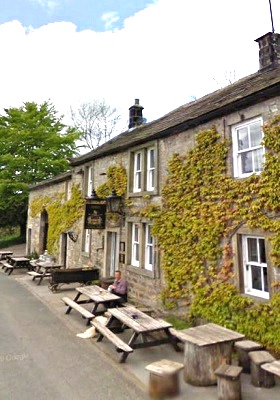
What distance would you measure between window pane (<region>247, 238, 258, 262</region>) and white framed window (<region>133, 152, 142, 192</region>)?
17.0 feet

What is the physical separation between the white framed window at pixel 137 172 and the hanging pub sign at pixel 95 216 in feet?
6.30

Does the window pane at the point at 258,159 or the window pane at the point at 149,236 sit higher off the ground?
the window pane at the point at 258,159

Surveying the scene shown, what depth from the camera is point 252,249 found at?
7426mm

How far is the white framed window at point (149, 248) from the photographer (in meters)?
10.6

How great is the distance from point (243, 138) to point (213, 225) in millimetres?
2338

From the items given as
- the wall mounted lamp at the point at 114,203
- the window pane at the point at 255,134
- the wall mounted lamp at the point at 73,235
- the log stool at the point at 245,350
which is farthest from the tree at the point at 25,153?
the log stool at the point at 245,350

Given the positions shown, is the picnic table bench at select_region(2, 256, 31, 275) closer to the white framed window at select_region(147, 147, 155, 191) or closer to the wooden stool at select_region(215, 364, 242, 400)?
the white framed window at select_region(147, 147, 155, 191)

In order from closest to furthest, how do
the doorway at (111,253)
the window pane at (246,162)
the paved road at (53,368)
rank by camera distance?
1. the paved road at (53,368)
2. the window pane at (246,162)
3. the doorway at (111,253)

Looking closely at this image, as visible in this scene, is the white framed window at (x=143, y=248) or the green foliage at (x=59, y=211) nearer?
the white framed window at (x=143, y=248)

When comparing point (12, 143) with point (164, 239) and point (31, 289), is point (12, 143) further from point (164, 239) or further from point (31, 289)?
point (164, 239)

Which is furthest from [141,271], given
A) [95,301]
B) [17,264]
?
[17,264]

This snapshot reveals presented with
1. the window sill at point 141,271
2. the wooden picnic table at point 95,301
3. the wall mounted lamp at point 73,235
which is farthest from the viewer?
the wall mounted lamp at point 73,235

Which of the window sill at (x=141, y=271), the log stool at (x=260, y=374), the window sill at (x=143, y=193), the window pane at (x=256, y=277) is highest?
the window sill at (x=143, y=193)

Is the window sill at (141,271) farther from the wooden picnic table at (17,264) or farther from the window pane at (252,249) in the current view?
the wooden picnic table at (17,264)
